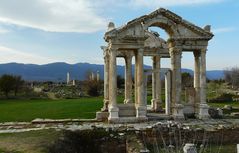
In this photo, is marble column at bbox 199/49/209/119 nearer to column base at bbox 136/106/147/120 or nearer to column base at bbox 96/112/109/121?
column base at bbox 136/106/147/120

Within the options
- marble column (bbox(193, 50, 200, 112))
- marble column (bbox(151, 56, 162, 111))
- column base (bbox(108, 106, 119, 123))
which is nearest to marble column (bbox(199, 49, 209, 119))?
marble column (bbox(193, 50, 200, 112))

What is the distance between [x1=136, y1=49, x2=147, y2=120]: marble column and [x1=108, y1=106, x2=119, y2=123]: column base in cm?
127

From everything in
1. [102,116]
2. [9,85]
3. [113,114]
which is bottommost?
[102,116]

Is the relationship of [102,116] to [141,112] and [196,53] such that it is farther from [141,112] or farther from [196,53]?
[196,53]

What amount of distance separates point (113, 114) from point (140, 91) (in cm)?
219

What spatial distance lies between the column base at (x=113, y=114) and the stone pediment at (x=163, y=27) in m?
4.31

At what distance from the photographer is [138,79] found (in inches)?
950

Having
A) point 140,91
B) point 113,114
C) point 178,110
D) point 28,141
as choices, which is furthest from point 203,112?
point 28,141

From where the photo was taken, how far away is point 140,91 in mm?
23906

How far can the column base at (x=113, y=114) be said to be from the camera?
23297 millimetres

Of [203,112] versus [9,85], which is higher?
[9,85]

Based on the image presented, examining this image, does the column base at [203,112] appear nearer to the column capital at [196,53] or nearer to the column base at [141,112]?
the column capital at [196,53]

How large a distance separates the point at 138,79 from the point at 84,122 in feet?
14.0

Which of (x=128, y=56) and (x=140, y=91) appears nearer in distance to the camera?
(x=140, y=91)
